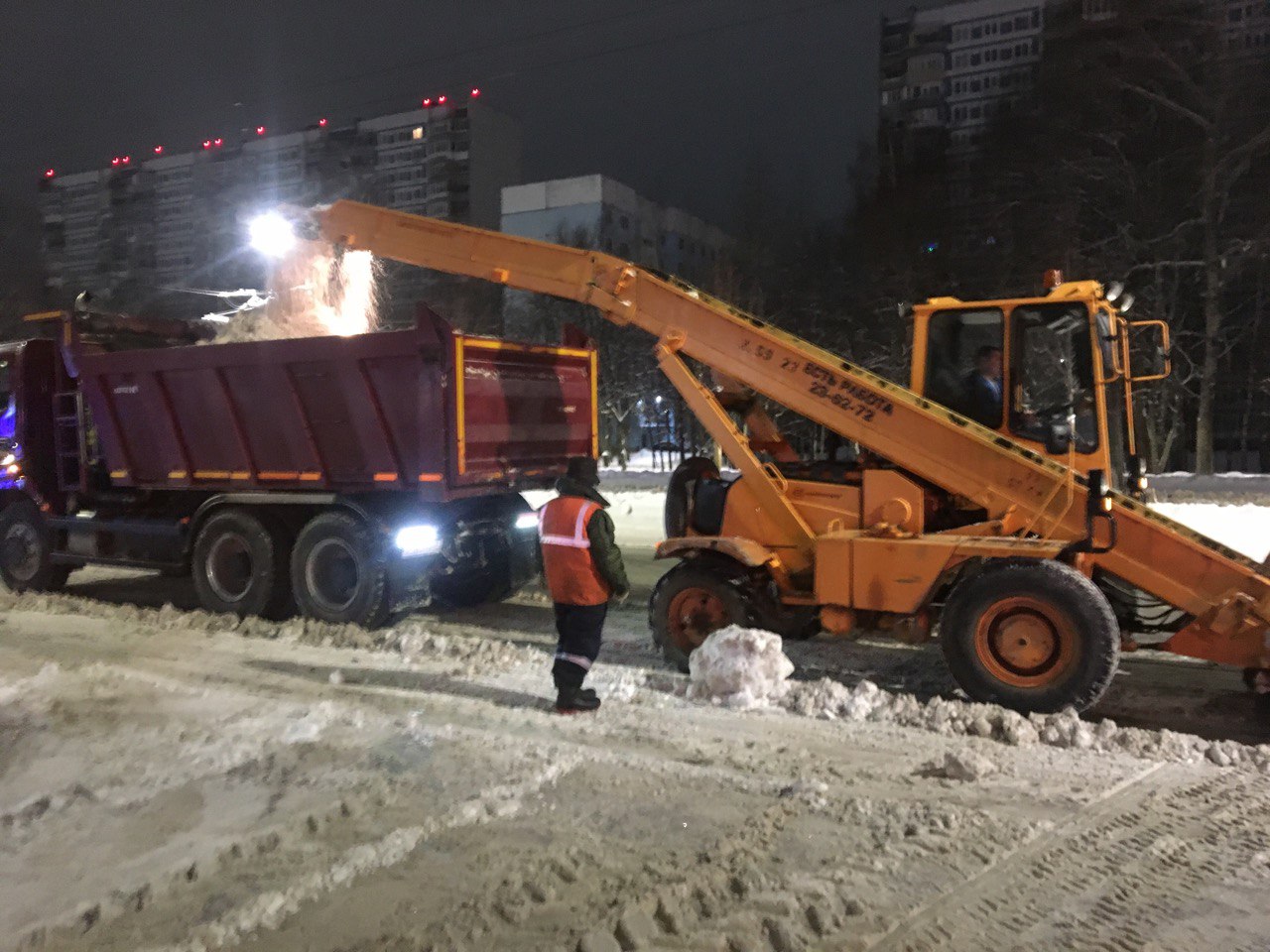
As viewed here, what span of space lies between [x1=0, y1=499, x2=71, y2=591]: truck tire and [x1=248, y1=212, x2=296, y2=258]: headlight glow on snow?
13.5ft

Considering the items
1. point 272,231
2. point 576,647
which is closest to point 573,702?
point 576,647

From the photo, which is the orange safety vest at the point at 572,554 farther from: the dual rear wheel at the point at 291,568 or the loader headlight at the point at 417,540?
the dual rear wheel at the point at 291,568

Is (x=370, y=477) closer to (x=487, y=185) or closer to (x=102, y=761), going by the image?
(x=102, y=761)

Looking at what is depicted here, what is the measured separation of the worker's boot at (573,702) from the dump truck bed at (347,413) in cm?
272

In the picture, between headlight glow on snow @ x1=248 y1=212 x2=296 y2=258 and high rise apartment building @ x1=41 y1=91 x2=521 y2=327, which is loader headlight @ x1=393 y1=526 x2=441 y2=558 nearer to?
headlight glow on snow @ x1=248 y1=212 x2=296 y2=258

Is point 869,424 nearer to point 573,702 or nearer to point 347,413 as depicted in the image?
point 573,702

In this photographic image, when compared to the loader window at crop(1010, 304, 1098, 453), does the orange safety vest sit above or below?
below

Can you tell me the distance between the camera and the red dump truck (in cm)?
833

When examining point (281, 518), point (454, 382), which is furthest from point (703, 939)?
point (281, 518)

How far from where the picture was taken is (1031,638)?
19.0 feet

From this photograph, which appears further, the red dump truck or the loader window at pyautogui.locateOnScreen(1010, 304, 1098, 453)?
the red dump truck

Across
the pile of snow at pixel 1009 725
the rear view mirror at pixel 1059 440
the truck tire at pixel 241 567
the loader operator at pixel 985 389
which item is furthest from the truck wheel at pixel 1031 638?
the truck tire at pixel 241 567

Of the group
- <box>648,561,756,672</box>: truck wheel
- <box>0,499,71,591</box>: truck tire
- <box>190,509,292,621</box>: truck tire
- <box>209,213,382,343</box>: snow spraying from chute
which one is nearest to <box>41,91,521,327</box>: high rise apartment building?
<box>209,213,382,343</box>: snow spraying from chute

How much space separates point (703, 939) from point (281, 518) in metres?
6.92
